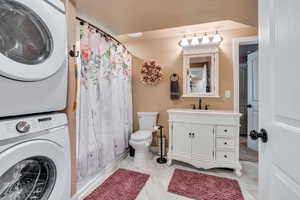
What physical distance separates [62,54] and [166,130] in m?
2.19

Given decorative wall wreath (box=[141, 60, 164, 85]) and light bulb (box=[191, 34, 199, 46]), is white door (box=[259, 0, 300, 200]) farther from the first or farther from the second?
decorative wall wreath (box=[141, 60, 164, 85])

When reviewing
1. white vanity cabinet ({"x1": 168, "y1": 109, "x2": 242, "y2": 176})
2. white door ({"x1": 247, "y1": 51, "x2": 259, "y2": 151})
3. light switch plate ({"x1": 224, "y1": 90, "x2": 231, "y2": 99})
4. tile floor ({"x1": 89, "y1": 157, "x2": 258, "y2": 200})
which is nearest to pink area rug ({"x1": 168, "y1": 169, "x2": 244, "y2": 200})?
tile floor ({"x1": 89, "y1": 157, "x2": 258, "y2": 200})

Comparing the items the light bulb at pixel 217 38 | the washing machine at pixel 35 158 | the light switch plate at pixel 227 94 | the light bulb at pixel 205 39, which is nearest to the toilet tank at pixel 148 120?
the light switch plate at pixel 227 94

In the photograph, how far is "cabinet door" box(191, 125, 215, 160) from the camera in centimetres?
198

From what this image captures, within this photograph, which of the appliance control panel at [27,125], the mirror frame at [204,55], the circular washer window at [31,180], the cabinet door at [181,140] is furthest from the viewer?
the mirror frame at [204,55]

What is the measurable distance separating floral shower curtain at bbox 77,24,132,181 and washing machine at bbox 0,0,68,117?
2.15 ft

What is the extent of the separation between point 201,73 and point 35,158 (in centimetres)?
244

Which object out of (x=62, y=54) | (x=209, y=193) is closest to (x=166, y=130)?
(x=209, y=193)

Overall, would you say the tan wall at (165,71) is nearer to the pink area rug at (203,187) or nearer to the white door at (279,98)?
the pink area rug at (203,187)

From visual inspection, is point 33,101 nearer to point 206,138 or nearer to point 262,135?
point 262,135

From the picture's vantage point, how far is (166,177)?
73.6 inches

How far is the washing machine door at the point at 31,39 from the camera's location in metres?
0.65

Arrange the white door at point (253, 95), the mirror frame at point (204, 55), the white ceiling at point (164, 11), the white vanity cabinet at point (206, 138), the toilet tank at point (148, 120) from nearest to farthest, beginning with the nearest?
the white ceiling at point (164, 11) < the white vanity cabinet at point (206, 138) < the mirror frame at point (204, 55) < the toilet tank at point (148, 120) < the white door at point (253, 95)

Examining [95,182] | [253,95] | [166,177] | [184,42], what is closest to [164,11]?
[184,42]
